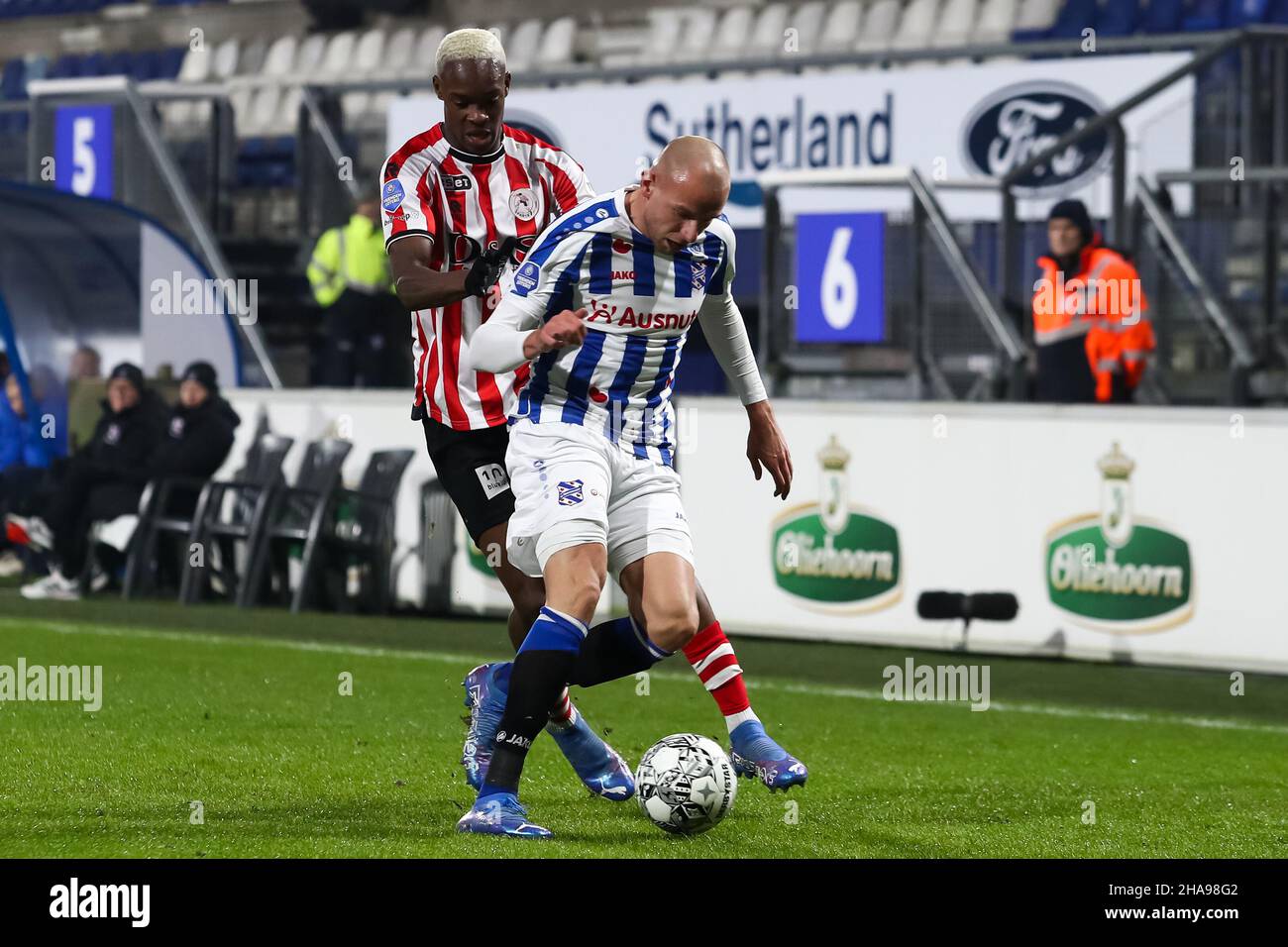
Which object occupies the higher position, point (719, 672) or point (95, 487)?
point (95, 487)

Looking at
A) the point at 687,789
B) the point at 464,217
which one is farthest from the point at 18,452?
the point at 687,789

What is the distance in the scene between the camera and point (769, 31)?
22.9m

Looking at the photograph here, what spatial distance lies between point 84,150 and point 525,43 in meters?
6.94

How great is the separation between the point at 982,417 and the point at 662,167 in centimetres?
647

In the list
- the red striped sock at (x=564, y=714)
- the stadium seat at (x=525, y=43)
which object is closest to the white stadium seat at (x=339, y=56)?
the stadium seat at (x=525, y=43)

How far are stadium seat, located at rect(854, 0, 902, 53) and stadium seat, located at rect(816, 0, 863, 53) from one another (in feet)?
0.29

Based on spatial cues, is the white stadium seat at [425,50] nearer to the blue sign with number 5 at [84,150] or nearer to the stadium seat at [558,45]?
the stadium seat at [558,45]

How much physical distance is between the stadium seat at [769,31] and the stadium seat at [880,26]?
1.02m

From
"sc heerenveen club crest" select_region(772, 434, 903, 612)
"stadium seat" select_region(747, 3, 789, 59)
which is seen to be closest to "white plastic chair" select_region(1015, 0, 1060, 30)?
"stadium seat" select_region(747, 3, 789, 59)

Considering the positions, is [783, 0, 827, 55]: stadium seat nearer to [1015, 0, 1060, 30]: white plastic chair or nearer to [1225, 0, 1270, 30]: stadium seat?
[1015, 0, 1060, 30]: white plastic chair

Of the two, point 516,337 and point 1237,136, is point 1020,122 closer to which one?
point 1237,136

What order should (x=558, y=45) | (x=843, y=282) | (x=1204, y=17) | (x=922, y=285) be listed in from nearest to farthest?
(x=922, y=285), (x=843, y=282), (x=1204, y=17), (x=558, y=45)

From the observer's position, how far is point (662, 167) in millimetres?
5902

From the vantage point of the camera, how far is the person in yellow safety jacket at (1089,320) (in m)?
13.0
